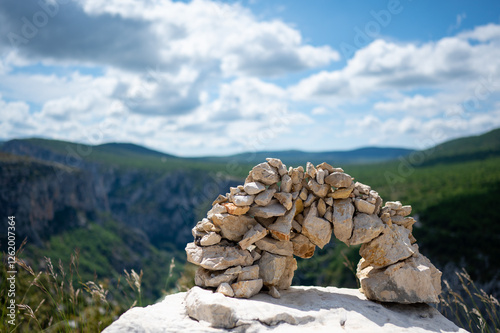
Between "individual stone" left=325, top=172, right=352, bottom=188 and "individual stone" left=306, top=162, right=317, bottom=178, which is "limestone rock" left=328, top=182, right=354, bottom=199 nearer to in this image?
"individual stone" left=325, top=172, right=352, bottom=188

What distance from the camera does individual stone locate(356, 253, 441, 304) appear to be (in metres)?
7.06


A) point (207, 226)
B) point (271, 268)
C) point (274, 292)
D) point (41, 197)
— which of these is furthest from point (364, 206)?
point (41, 197)

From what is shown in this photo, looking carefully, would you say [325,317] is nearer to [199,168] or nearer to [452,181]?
[452,181]

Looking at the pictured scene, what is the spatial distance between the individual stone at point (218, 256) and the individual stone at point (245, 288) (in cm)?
42

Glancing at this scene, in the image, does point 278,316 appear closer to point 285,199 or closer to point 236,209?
point 236,209

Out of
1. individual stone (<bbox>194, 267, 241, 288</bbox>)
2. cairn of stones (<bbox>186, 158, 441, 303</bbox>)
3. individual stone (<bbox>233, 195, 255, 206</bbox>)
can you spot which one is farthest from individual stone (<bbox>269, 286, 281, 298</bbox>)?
individual stone (<bbox>233, 195, 255, 206</bbox>)

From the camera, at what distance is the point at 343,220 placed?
7348 mm

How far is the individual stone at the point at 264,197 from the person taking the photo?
23.7 ft

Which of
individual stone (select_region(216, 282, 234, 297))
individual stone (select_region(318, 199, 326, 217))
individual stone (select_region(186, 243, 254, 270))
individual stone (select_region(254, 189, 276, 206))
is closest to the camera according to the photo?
individual stone (select_region(216, 282, 234, 297))

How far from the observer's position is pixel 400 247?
24.3ft

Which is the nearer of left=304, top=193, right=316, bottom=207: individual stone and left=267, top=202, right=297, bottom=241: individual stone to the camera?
left=267, top=202, right=297, bottom=241: individual stone

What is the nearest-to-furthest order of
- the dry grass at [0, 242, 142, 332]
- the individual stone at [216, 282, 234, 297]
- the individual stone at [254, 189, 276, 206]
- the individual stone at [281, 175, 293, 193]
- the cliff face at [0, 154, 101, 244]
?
the dry grass at [0, 242, 142, 332], the individual stone at [216, 282, 234, 297], the individual stone at [254, 189, 276, 206], the individual stone at [281, 175, 293, 193], the cliff face at [0, 154, 101, 244]

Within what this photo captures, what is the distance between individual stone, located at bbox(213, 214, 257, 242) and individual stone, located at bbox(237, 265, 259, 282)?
2.22ft

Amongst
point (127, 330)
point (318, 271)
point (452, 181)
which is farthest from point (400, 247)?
point (452, 181)
